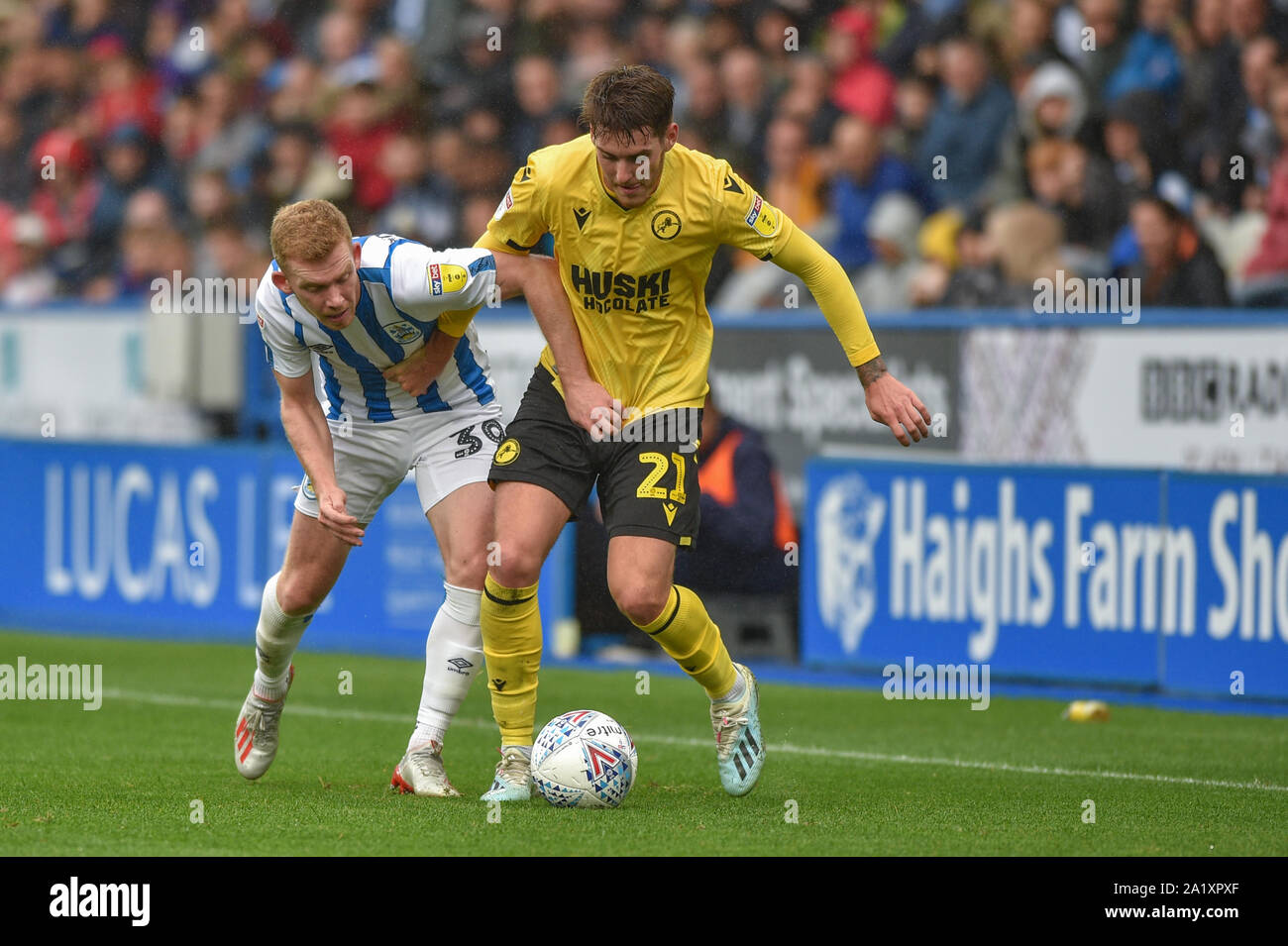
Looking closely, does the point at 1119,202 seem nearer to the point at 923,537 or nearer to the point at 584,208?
the point at 923,537

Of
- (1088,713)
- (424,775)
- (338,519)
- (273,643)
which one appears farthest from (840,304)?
(1088,713)

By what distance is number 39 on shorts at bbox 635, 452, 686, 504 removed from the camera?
666 centimetres

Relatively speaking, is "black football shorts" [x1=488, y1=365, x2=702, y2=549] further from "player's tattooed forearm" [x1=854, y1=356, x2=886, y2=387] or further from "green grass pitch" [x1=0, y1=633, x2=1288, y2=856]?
"green grass pitch" [x1=0, y1=633, x2=1288, y2=856]

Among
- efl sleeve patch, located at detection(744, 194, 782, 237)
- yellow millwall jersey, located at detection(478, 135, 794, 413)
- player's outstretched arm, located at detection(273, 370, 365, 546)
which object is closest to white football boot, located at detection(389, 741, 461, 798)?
player's outstretched arm, located at detection(273, 370, 365, 546)

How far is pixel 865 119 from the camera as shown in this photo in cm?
1338

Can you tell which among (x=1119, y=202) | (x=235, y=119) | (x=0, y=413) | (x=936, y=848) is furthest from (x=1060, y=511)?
(x=235, y=119)

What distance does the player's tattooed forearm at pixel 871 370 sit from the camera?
657cm

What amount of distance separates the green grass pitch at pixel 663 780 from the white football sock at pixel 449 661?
0.90 feet

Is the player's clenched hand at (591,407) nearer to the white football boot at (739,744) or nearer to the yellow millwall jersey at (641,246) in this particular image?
the yellow millwall jersey at (641,246)

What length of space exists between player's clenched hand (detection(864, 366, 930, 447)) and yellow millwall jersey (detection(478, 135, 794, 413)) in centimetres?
59

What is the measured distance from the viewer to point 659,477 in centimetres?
669

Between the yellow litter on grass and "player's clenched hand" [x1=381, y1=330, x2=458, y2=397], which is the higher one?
"player's clenched hand" [x1=381, y1=330, x2=458, y2=397]

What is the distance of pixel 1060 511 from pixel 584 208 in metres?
4.28

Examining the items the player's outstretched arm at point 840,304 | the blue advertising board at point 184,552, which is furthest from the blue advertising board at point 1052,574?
the player's outstretched arm at point 840,304
